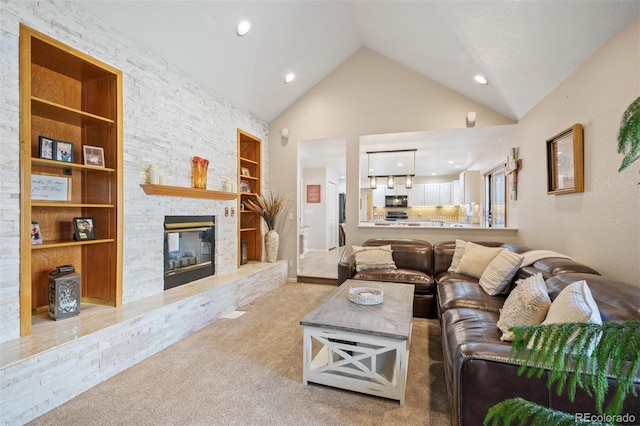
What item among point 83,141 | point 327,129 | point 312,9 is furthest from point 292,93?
point 83,141

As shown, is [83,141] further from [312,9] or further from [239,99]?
[312,9]

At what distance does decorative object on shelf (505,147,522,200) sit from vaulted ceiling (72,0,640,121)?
0.52 m

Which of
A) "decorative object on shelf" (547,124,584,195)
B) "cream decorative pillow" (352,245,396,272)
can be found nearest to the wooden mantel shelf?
"cream decorative pillow" (352,245,396,272)

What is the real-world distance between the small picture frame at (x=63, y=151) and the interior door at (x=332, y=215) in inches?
254

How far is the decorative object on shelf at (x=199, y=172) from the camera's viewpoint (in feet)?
11.8

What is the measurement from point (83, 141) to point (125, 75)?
733 mm

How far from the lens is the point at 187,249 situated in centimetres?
365

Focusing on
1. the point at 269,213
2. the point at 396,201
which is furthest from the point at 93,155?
the point at 396,201

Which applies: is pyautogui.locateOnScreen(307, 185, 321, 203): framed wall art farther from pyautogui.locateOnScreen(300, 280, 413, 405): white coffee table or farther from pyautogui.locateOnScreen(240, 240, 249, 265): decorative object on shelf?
Result: pyautogui.locateOnScreen(300, 280, 413, 405): white coffee table

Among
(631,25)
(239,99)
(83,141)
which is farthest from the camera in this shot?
(239,99)

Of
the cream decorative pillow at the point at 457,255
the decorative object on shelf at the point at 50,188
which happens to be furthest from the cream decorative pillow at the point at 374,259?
the decorative object on shelf at the point at 50,188

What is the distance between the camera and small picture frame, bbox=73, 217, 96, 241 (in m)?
2.55

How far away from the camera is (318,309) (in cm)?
235

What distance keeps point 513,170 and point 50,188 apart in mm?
5364
